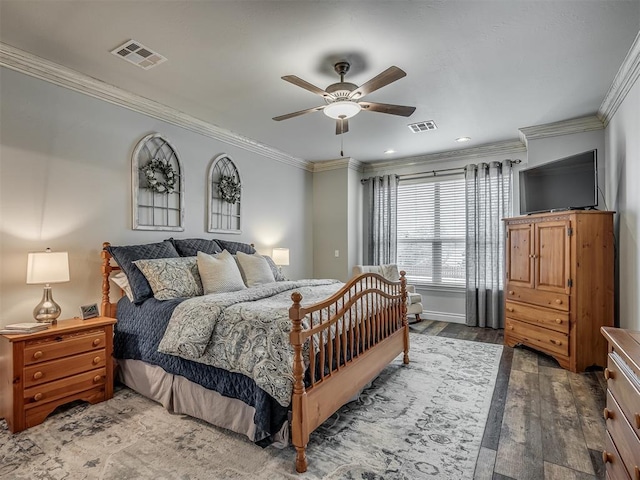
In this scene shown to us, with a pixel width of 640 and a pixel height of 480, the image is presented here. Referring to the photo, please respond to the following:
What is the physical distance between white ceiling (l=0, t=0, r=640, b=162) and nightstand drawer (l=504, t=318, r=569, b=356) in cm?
238

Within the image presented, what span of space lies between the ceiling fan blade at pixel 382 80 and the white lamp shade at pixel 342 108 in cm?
7

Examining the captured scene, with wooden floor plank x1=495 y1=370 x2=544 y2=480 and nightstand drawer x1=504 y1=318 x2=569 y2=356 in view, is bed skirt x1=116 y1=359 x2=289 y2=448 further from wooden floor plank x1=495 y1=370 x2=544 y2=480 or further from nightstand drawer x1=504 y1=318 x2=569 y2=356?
nightstand drawer x1=504 y1=318 x2=569 y2=356

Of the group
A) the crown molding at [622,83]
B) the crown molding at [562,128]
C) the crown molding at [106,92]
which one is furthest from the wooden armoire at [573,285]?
the crown molding at [106,92]

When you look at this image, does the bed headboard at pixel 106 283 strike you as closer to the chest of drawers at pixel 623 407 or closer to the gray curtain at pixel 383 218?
the chest of drawers at pixel 623 407

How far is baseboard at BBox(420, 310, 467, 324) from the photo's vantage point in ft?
17.1

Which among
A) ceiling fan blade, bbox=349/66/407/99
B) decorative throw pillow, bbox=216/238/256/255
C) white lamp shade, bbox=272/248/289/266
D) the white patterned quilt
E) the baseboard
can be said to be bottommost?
the baseboard

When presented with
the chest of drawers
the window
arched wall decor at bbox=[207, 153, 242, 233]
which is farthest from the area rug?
the window

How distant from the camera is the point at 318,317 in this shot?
2.20 meters

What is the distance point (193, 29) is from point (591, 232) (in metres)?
3.91

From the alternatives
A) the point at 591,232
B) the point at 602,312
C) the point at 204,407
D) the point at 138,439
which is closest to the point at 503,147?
the point at 591,232

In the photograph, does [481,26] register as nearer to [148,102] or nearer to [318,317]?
[318,317]

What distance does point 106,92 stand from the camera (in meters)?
3.03

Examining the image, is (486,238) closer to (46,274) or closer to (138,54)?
(138,54)

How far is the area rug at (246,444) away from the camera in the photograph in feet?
6.04
